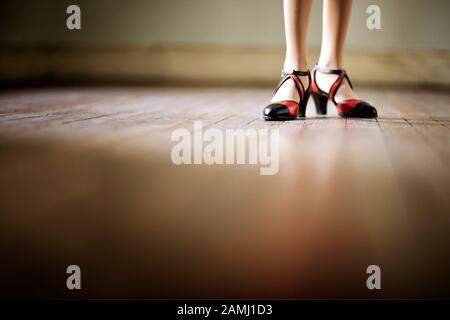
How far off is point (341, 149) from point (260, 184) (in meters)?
0.26

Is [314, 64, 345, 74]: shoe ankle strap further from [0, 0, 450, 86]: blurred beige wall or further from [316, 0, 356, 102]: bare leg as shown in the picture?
[0, 0, 450, 86]: blurred beige wall

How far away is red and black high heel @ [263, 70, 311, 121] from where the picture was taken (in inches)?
Answer: 48.8

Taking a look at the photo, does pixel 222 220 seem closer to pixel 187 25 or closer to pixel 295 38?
pixel 295 38

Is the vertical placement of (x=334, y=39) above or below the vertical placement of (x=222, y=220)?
above

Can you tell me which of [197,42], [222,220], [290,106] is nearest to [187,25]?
[197,42]

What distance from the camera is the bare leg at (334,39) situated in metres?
1.34

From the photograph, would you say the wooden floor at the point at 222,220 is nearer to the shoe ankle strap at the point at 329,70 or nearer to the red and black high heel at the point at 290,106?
the red and black high heel at the point at 290,106

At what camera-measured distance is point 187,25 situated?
3111 mm

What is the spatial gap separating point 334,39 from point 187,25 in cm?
190

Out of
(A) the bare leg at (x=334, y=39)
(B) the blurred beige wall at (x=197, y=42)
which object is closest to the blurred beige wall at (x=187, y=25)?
(B) the blurred beige wall at (x=197, y=42)

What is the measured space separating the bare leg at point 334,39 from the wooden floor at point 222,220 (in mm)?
471

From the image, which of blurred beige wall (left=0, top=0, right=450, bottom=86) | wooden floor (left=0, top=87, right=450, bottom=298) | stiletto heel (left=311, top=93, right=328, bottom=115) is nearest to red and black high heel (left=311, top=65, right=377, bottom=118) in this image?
stiletto heel (left=311, top=93, right=328, bottom=115)
